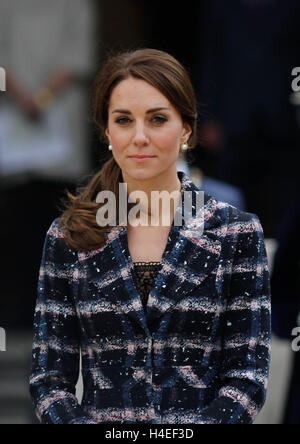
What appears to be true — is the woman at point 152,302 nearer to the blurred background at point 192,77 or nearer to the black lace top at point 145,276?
the black lace top at point 145,276

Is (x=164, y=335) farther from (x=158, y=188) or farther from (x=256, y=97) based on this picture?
(x=256, y=97)

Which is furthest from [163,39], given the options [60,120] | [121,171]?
[121,171]

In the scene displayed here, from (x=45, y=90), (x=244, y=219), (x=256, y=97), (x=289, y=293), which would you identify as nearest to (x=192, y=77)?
(x=256, y=97)

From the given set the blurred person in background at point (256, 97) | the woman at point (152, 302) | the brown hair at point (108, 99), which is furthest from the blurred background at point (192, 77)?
the woman at point (152, 302)

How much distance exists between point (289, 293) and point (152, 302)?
1899 mm

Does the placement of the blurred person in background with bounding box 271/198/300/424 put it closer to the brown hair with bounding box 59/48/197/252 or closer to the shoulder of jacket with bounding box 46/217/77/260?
the brown hair with bounding box 59/48/197/252

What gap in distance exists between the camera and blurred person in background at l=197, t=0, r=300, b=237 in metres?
7.25

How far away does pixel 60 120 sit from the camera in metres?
7.50

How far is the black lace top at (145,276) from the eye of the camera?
2377 millimetres

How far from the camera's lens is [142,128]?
2.28 meters

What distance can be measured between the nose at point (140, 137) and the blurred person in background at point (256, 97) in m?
4.95
